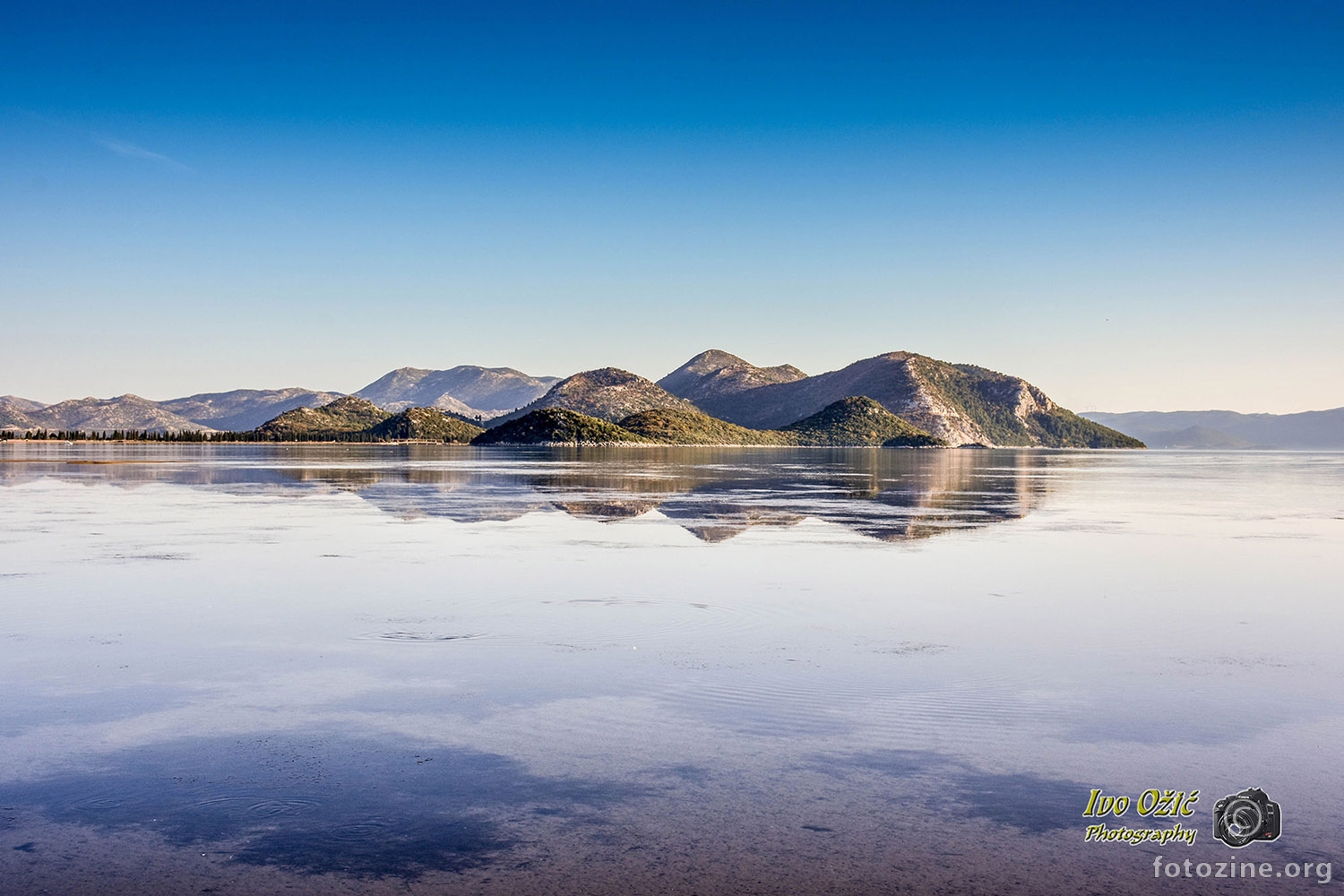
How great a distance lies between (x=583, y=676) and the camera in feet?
41.2

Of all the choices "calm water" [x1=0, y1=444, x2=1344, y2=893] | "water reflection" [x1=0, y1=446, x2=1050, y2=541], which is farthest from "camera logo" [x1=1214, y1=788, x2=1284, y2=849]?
"water reflection" [x1=0, y1=446, x2=1050, y2=541]

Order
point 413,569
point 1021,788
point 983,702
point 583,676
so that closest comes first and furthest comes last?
1. point 1021,788
2. point 983,702
3. point 583,676
4. point 413,569

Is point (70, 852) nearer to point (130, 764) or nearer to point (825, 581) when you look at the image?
point (130, 764)

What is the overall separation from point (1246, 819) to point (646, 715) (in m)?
5.82

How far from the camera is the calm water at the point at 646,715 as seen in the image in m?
7.28

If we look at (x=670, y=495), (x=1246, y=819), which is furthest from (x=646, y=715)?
(x=670, y=495)

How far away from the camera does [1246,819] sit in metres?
8.15

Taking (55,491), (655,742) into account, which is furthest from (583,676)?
(55,491)

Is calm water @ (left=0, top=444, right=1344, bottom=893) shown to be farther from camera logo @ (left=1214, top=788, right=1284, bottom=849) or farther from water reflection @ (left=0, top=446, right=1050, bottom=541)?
water reflection @ (left=0, top=446, right=1050, bottom=541)

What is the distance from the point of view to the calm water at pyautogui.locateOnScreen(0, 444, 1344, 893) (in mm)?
7281

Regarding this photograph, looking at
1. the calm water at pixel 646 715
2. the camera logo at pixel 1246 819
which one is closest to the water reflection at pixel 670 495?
the calm water at pixel 646 715

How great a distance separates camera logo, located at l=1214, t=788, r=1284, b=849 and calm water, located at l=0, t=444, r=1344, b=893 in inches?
6.5

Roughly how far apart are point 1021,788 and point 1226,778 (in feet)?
6.77

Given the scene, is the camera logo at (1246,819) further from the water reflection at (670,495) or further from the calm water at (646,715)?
the water reflection at (670,495)
